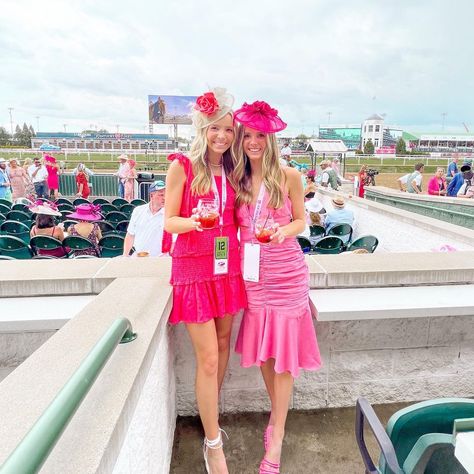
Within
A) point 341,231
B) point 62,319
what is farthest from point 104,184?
point 62,319

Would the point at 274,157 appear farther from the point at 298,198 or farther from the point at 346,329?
the point at 346,329

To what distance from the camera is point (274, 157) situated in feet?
6.53

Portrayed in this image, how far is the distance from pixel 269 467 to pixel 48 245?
3.99 meters

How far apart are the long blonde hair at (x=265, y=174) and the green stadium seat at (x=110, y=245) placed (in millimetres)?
3452

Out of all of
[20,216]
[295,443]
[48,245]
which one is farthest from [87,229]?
[295,443]

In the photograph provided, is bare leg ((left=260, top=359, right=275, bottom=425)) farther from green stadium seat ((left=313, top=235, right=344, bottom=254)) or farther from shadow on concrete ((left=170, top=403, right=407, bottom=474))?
green stadium seat ((left=313, top=235, right=344, bottom=254))

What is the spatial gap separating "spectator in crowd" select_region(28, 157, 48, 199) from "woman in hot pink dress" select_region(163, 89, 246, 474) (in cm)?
1214

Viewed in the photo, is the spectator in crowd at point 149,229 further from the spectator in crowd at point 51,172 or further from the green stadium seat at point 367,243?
the spectator in crowd at point 51,172

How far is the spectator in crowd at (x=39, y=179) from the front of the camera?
12.5 metres

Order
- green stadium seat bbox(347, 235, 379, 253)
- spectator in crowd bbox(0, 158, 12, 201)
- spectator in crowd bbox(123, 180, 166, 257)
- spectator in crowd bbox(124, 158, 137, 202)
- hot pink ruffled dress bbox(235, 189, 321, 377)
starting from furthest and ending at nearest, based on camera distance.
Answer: spectator in crowd bbox(124, 158, 137, 202), spectator in crowd bbox(0, 158, 12, 201), green stadium seat bbox(347, 235, 379, 253), spectator in crowd bbox(123, 180, 166, 257), hot pink ruffled dress bbox(235, 189, 321, 377)

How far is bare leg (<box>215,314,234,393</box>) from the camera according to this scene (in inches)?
80.4

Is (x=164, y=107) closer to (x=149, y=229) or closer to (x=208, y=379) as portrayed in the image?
(x=149, y=229)

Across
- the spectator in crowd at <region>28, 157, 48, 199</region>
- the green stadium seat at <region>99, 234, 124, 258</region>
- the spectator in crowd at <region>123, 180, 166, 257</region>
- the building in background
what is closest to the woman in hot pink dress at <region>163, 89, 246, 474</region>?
the spectator in crowd at <region>123, 180, 166, 257</region>

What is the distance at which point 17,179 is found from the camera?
453 inches
